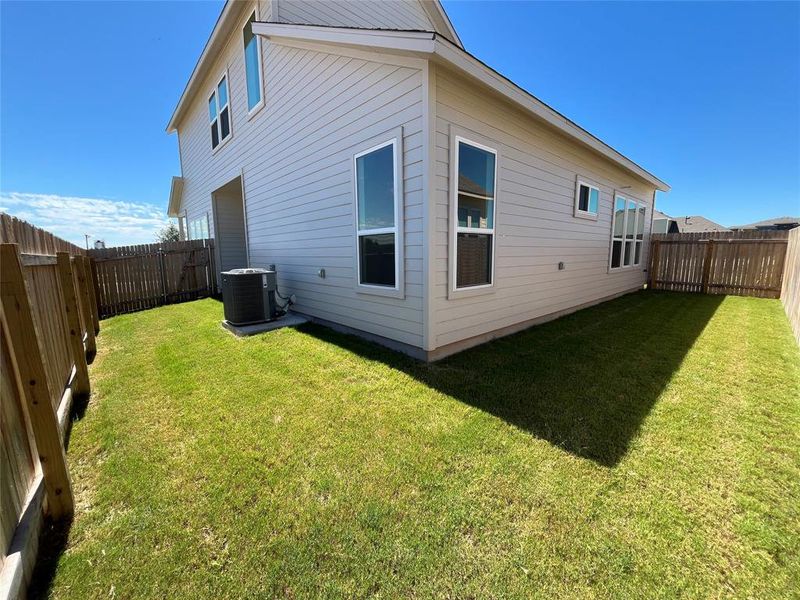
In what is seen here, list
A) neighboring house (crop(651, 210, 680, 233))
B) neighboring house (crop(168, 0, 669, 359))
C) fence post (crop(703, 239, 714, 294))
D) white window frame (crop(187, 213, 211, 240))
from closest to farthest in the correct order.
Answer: neighboring house (crop(168, 0, 669, 359)), fence post (crop(703, 239, 714, 294)), white window frame (crop(187, 213, 211, 240)), neighboring house (crop(651, 210, 680, 233))

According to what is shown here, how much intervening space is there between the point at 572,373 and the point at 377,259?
8.87ft

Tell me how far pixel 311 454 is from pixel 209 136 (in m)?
10.5

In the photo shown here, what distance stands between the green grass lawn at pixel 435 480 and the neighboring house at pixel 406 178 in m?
1.28

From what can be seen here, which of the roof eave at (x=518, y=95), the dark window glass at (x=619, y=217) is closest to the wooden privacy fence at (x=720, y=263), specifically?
the dark window glass at (x=619, y=217)

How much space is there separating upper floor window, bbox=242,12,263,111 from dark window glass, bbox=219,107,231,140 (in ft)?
5.08

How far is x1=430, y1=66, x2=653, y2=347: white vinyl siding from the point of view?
360 centimetres

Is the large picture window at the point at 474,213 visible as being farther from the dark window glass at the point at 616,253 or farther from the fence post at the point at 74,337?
the dark window glass at the point at 616,253

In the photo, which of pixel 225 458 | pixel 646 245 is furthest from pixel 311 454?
pixel 646 245

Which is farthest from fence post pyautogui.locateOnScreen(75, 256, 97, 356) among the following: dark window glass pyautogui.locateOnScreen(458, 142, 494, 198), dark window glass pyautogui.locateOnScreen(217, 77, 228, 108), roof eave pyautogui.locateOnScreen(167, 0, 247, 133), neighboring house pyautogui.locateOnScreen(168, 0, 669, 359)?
roof eave pyautogui.locateOnScreen(167, 0, 247, 133)

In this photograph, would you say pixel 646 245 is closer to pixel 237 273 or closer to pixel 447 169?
pixel 447 169

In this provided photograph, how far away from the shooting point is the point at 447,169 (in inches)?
140

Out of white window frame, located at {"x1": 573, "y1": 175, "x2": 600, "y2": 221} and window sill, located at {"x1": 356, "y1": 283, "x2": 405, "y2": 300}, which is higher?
white window frame, located at {"x1": 573, "y1": 175, "x2": 600, "y2": 221}

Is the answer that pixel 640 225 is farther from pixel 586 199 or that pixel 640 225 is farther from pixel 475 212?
pixel 475 212

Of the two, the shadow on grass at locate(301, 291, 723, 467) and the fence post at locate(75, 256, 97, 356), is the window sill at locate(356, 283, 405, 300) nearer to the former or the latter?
the shadow on grass at locate(301, 291, 723, 467)
